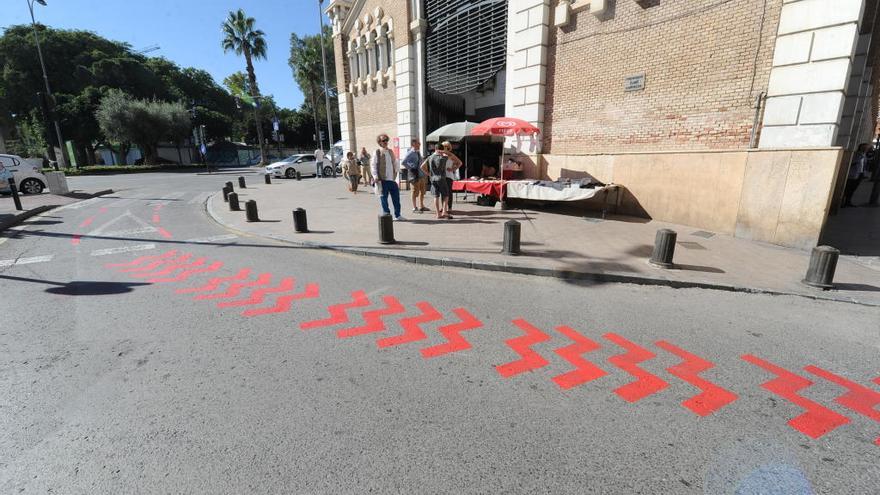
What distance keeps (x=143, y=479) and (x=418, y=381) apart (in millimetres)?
1804

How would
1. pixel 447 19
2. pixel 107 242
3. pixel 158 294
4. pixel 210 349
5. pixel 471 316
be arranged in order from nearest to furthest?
pixel 210 349, pixel 471 316, pixel 158 294, pixel 107 242, pixel 447 19

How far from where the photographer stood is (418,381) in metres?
3.11

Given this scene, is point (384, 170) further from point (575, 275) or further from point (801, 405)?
point (801, 405)

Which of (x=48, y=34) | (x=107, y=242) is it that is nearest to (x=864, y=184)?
(x=107, y=242)

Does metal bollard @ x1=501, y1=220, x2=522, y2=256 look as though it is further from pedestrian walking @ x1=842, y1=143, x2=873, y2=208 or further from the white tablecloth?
pedestrian walking @ x1=842, y1=143, x2=873, y2=208

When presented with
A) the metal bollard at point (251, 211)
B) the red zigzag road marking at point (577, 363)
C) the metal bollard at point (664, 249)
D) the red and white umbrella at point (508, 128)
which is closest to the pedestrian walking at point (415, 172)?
the red and white umbrella at point (508, 128)

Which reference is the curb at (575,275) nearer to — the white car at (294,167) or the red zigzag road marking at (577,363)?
the red zigzag road marking at (577,363)

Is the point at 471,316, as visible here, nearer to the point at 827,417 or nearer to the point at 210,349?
the point at 210,349

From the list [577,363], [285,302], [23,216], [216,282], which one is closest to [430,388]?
[577,363]

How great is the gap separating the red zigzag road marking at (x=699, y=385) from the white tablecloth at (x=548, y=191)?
6.36 metres

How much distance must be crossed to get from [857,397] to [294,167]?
85.9ft

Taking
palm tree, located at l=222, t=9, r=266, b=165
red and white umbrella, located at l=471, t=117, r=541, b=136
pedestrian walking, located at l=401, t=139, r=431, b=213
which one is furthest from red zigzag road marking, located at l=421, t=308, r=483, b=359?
palm tree, located at l=222, t=9, r=266, b=165

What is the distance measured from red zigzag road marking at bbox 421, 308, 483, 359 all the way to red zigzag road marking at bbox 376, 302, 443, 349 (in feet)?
0.73

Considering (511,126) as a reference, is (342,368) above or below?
below
